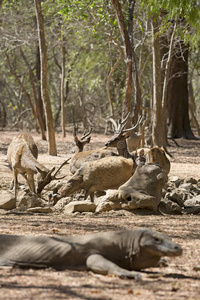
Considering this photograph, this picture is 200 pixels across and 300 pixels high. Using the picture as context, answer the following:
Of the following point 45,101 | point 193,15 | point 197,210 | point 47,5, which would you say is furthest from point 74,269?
point 47,5

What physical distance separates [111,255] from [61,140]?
19.1m

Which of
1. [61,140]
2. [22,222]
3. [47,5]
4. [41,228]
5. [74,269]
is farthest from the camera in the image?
[61,140]

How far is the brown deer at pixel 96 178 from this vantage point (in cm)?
887

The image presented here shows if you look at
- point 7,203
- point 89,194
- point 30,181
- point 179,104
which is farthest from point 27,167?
point 179,104

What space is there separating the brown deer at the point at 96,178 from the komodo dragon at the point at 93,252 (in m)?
4.05

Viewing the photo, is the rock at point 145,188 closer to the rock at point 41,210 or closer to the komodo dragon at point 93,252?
the rock at point 41,210

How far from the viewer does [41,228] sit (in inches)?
254

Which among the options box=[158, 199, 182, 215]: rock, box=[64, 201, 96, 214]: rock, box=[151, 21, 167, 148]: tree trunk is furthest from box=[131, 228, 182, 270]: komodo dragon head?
box=[151, 21, 167, 148]: tree trunk

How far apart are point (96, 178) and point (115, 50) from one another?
57.8ft

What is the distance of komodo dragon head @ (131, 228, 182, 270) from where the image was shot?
14.2 feet

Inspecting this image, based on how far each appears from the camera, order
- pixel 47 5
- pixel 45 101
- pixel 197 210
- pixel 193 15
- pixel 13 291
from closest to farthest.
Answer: pixel 13 291, pixel 197 210, pixel 193 15, pixel 45 101, pixel 47 5

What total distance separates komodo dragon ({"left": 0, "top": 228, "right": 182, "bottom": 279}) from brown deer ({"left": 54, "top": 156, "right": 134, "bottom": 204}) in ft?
13.3

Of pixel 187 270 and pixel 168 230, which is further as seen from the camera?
pixel 168 230

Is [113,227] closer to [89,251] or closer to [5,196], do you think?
[89,251]
